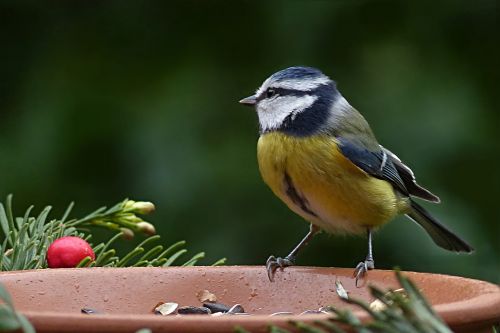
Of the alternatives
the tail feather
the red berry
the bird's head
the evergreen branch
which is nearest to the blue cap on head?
the bird's head

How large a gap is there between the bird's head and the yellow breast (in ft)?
0.23

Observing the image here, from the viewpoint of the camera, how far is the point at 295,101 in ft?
9.12

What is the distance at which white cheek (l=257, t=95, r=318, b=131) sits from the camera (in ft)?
9.02

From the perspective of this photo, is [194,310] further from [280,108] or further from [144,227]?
[280,108]

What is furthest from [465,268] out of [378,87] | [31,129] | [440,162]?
[31,129]

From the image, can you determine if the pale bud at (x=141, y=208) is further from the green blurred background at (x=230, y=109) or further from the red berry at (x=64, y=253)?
the green blurred background at (x=230, y=109)

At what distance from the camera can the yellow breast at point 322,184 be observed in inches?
99.3

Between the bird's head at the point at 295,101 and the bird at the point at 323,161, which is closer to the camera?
the bird at the point at 323,161

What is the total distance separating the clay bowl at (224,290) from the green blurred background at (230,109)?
1.75 metres

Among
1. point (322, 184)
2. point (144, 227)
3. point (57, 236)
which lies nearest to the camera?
point (57, 236)

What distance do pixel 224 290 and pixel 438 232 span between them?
5.73 ft

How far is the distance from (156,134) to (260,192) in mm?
410

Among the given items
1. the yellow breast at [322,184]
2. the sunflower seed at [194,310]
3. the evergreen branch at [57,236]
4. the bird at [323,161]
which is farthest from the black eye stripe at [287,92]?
the sunflower seed at [194,310]

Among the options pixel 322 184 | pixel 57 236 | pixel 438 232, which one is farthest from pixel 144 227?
pixel 438 232
